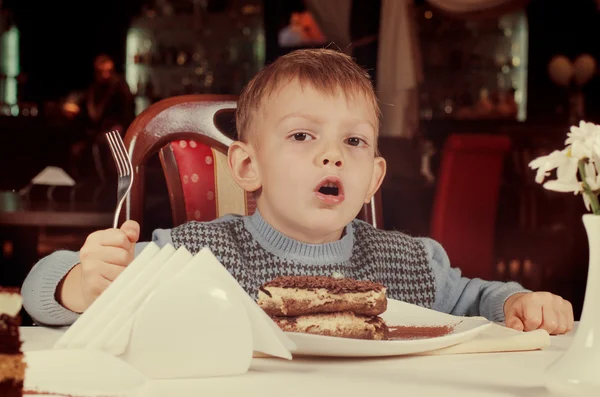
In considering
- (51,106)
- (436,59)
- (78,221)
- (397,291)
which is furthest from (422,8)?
(397,291)

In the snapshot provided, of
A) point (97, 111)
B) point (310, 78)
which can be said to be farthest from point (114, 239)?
point (97, 111)

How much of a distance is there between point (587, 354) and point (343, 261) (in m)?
0.65

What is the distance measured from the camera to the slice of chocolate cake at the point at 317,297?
927mm

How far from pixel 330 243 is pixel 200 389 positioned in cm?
62

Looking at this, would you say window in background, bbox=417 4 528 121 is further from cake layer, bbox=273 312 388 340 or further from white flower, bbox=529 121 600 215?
white flower, bbox=529 121 600 215

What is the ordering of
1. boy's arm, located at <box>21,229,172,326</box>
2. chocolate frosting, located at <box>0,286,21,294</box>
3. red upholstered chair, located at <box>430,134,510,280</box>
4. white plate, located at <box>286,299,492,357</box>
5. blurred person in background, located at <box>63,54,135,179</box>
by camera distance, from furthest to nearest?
blurred person in background, located at <box>63,54,135,179</box> < red upholstered chair, located at <box>430,134,510,280</box> < boy's arm, located at <box>21,229,172,326</box> < white plate, located at <box>286,299,492,357</box> < chocolate frosting, located at <box>0,286,21,294</box>

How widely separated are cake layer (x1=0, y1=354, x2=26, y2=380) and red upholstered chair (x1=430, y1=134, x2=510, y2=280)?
10.2 ft

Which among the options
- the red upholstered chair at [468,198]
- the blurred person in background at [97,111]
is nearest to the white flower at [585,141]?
the red upholstered chair at [468,198]

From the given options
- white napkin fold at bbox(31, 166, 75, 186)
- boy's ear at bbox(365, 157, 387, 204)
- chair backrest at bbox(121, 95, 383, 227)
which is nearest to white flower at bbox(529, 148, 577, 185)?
boy's ear at bbox(365, 157, 387, 204)

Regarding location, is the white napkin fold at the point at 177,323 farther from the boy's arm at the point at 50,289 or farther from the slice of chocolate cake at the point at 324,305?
the boy's arm at the point at 50,289

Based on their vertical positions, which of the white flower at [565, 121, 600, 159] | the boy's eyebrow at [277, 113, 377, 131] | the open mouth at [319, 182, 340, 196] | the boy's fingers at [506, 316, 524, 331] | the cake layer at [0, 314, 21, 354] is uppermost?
the boy's eyebrow at [277, 113, 377, 131]

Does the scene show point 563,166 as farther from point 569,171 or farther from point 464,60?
point 464,60

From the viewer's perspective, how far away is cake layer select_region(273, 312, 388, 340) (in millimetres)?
937

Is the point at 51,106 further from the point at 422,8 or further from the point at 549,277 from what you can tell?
the point at 549,277
